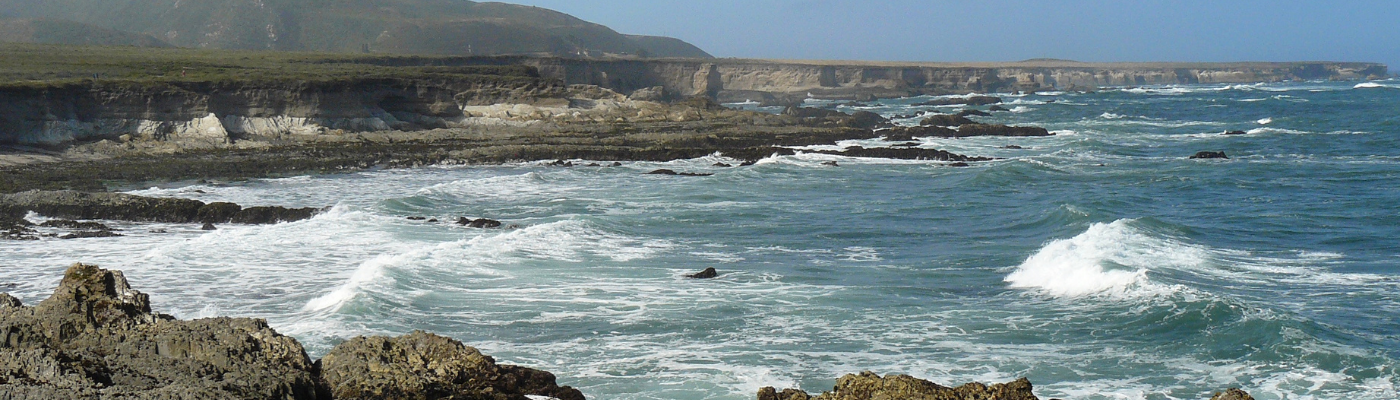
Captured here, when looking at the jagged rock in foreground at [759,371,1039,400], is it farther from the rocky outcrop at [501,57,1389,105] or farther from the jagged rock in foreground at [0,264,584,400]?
the rocky outcrop at [501,57,1389,105]

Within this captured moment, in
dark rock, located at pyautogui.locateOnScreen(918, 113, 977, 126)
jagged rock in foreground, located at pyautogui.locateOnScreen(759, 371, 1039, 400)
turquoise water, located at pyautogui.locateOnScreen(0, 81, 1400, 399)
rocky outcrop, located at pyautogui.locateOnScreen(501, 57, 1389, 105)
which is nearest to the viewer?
jagged rock in foreground, located at pyautogui.locateOnScreen(759, 371, 1039, 400)

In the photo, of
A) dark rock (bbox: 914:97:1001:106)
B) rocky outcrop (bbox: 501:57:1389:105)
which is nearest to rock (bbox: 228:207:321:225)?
rocky outcrop (bbox: 501:57:1389:105)

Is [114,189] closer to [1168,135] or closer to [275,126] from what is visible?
[275,126]

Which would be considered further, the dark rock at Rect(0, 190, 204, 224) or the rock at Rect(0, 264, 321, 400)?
the dark rock at Rect(0, 190, 204, 224)

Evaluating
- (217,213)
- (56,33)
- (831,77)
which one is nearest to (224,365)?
(217,213)

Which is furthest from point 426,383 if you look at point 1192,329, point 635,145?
point 635,145

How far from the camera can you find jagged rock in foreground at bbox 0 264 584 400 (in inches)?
284

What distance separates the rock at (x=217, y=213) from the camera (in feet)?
74.2

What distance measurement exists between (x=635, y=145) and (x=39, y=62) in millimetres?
25973

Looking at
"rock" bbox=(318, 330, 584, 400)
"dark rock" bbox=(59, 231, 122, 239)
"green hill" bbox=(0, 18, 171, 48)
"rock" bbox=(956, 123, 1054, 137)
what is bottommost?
"rock" bbox=(956, 123, 1054, 137)

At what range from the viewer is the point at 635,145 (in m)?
41.4

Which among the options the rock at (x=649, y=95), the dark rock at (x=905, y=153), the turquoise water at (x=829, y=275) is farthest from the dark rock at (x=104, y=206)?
the rock at (x=649, y=95)

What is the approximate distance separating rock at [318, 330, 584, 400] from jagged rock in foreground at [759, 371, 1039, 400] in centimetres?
229

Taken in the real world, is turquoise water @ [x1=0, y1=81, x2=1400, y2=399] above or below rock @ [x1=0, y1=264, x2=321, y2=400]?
below
